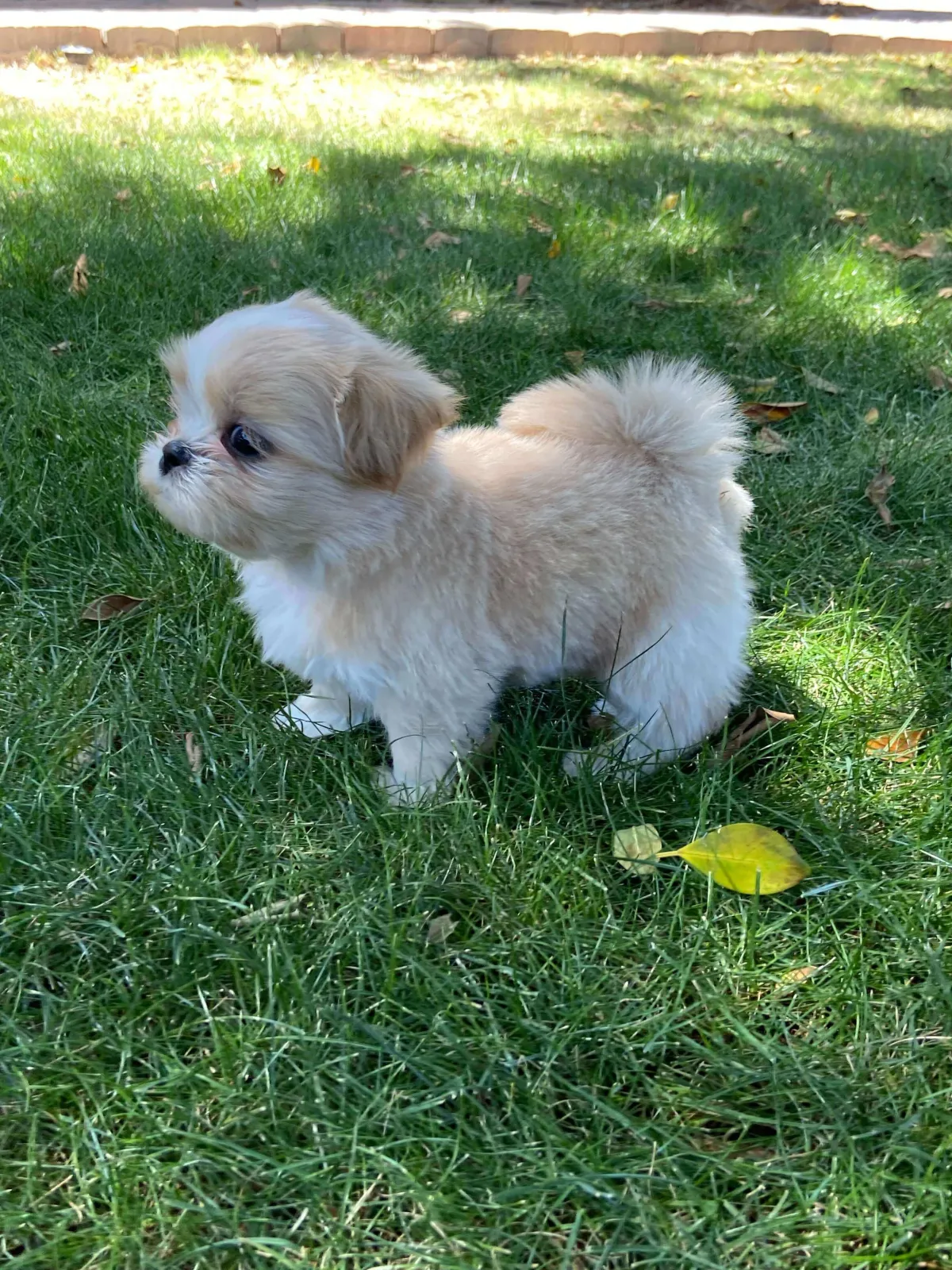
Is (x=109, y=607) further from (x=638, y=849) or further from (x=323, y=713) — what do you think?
(x=638, y=849)

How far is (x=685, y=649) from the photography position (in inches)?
83.8

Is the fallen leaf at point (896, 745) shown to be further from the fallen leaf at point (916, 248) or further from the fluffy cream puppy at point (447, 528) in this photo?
the fallen leaf at point (916, 248)

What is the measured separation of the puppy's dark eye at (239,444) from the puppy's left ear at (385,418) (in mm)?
169

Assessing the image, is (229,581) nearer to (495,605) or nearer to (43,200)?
(495,605)

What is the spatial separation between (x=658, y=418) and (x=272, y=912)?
1.37 m

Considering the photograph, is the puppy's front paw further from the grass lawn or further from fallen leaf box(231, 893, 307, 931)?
fallen leaf box(231, 893, 307, 931)

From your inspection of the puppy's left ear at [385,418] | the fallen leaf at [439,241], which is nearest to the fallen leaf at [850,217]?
the fallen leaf at [439,241]

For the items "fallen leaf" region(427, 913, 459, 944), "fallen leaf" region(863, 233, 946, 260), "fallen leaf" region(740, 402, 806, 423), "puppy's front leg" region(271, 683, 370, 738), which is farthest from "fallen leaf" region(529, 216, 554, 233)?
"fallen leaf" region(427, 913, 459, 944)

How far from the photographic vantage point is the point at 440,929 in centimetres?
169

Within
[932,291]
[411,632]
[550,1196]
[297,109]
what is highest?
[297,109]

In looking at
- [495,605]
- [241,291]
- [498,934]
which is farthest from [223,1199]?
[241,291]

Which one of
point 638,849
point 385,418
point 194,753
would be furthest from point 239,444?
point 638,849

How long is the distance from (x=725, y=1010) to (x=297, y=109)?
22.9ft

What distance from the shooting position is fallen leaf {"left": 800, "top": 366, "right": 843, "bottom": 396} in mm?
3605
